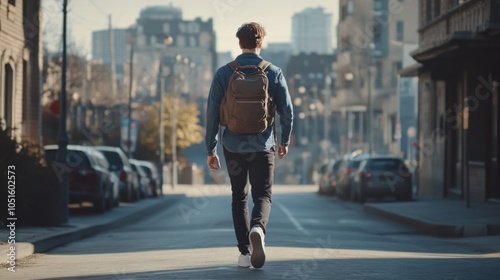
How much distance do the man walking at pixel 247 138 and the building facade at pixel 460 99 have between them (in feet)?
48.9

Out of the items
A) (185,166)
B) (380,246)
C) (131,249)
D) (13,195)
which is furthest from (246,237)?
(185,166)

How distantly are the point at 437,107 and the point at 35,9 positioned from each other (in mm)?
13259

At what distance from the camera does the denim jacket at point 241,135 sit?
10.8 m

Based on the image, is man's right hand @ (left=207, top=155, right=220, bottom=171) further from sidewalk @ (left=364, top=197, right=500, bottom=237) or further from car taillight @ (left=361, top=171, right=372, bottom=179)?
car taillight @ (left=361, top=171, right=372, bottom=179)

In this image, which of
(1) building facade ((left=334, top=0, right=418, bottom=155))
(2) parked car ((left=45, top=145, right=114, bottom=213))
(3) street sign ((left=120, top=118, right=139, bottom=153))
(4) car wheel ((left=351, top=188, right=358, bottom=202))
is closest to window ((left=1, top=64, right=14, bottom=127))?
(2) parked car ((left=45, top=145, right=114, bottom=213))

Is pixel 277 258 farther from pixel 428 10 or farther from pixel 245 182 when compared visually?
pixel 428 10

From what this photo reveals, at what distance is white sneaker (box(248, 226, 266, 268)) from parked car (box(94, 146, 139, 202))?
23443mm

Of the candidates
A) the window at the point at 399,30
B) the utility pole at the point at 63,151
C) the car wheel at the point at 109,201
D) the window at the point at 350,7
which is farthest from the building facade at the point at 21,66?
the window at the point at 350,7

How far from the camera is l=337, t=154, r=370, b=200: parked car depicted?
41.1 metres

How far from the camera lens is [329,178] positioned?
1973 inches

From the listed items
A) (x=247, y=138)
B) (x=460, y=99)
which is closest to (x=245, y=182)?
(x=247, y=138)

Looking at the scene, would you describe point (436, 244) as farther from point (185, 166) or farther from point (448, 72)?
point (185, 166)

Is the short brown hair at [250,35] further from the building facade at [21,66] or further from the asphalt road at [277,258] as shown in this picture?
the building facade at [21,66]

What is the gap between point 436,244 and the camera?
59.4 feet
